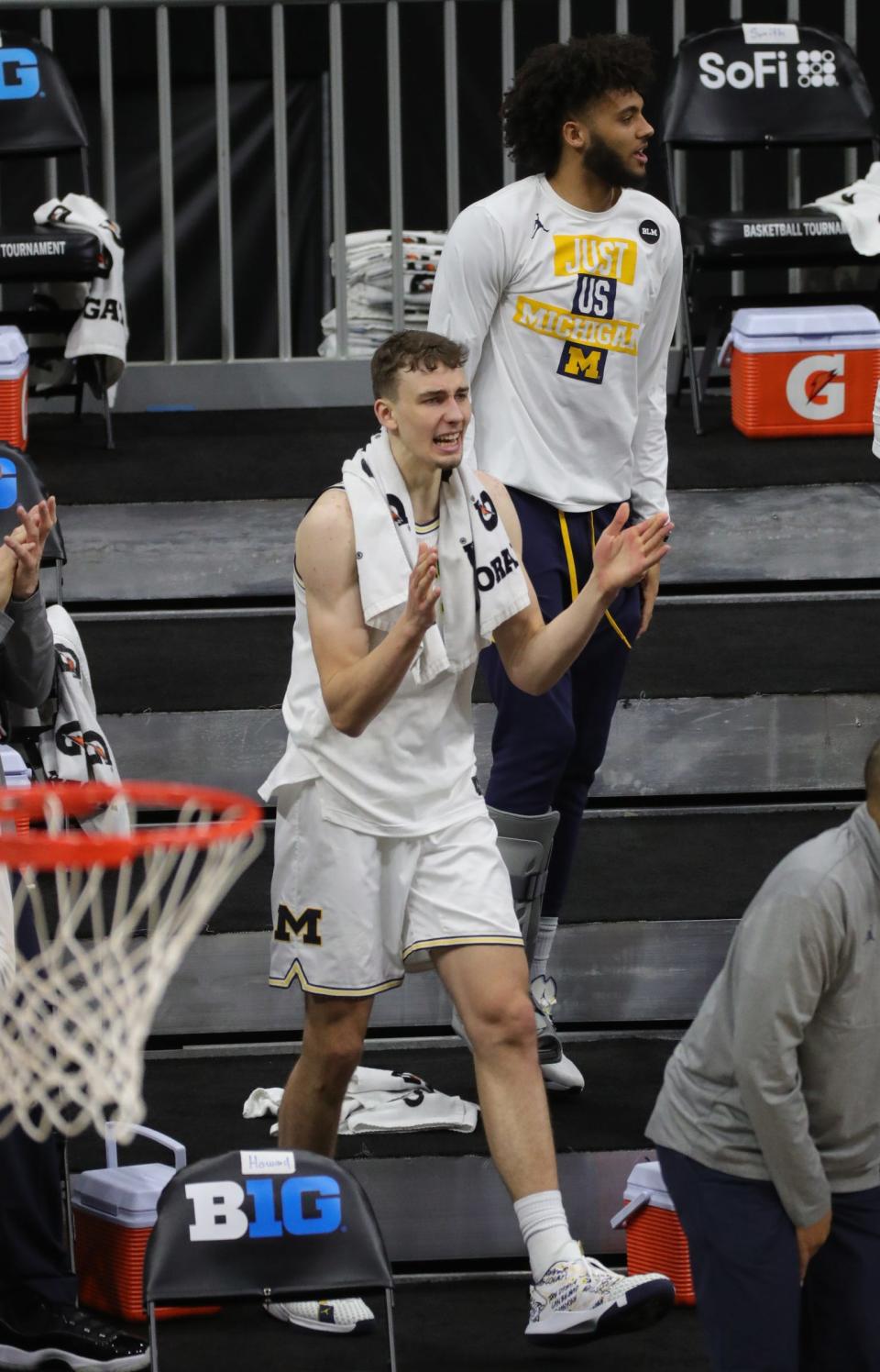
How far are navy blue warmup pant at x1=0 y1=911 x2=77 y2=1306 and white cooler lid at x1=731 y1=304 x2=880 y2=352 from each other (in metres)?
3.50

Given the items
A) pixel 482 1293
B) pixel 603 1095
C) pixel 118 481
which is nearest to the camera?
pixel 482 1293

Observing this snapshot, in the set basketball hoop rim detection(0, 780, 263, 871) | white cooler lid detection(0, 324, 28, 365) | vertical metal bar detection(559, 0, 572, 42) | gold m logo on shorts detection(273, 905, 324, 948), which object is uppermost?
vertical metal bar detection(559, 0, 572, 42)

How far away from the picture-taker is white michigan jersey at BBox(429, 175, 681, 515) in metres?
4.54

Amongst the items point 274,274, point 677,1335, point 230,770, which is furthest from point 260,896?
point 274,274

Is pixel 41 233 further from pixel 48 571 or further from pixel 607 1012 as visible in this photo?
pixel 607 1012

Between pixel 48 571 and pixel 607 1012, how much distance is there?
6.83ft

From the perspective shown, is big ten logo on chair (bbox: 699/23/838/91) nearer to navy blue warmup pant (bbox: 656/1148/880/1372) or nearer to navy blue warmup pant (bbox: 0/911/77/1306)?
navy blue warmup pant (bbox: 0/911/77/1306)

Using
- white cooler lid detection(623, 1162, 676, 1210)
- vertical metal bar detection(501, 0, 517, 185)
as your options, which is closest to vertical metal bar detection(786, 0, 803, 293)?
vertical metal bar detection(501, 0, 517, 185)

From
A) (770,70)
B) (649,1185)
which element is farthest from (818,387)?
(649,1185)

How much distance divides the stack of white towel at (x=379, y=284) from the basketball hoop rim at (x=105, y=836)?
484 centimetres

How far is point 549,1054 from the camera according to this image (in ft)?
15.5

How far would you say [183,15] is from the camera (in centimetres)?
795

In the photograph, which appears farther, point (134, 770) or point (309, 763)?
point (134, 770)

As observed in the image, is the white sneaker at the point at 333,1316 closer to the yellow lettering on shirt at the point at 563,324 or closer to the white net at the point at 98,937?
the white net at the point at 98,937
